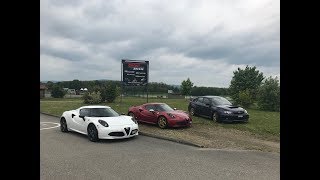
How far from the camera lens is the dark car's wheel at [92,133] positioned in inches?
384

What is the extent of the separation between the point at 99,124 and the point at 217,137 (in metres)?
4.59

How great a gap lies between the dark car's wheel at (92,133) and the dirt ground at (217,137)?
2.48 meters

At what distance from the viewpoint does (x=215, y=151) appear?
8438 millimetres

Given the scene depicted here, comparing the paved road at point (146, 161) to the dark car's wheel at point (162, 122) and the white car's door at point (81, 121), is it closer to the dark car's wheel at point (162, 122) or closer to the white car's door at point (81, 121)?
the white car's door at point (81, 121)

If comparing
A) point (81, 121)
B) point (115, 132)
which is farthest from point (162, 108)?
point (81, 121)

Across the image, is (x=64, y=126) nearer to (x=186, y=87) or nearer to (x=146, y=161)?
(x=146, y=161)

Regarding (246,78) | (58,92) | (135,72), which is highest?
(246,78)

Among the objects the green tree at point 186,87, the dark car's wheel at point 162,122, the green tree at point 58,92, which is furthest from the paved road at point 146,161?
the green tree at point 186,87

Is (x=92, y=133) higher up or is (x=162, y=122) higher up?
(x=162, y=122)

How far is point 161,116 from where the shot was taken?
1277 centimetres

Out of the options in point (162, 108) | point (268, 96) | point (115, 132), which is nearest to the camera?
point (115, 132)
